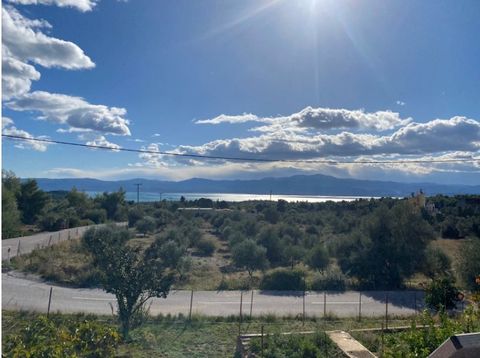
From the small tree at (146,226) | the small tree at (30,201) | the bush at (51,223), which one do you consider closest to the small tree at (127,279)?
the small tree at (146,226)

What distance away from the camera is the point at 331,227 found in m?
43.9

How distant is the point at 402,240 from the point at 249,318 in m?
12.3

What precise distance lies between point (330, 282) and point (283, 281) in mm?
2606

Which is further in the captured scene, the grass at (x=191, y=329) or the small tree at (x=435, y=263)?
the small tree at (x=435, y=263)

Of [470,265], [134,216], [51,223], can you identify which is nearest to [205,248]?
[470,265]

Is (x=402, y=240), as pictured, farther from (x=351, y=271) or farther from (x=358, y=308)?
(x=358, y=308)

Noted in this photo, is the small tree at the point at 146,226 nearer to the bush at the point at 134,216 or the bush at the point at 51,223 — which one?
the bush at the point at 134,216

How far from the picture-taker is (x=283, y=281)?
72.6 feet

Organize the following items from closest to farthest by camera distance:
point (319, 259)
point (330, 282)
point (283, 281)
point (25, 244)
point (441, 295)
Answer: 1. point (441, 295)
2. point (283, 281)
3. point (330, 282)
4. point (319, 259)
5. point (25, 244)

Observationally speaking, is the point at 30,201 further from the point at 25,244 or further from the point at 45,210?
the point at 25,244

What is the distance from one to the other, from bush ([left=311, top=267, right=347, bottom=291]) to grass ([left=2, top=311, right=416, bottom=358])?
21.9 ft

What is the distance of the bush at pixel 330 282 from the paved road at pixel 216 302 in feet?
2.73

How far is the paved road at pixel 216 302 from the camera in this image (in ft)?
54.3

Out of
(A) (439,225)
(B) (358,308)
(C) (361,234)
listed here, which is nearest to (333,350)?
(B) (358,308)
